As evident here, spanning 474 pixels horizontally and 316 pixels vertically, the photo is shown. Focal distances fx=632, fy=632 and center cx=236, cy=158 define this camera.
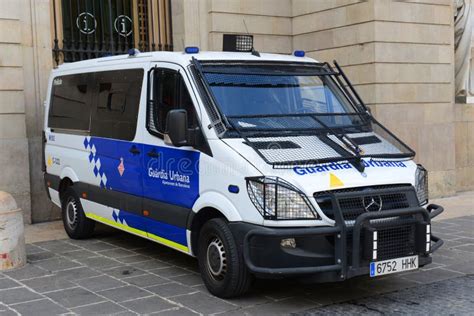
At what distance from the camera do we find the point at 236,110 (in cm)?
616

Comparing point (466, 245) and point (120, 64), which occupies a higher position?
point (120, 64)

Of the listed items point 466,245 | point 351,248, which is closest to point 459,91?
point 466,245

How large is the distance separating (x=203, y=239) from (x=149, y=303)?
76 centimetres

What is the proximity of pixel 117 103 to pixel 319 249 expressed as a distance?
332 cm

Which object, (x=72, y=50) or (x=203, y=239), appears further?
(x=72, y=50)

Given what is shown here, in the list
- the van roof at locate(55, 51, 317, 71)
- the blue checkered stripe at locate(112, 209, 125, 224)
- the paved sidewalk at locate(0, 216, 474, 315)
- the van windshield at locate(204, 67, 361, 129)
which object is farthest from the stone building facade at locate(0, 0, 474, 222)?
the van windshield at locate(204, 67, 361, 129)

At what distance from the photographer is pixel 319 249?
5305mm

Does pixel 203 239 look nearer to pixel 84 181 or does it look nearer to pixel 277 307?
pixel 277 307

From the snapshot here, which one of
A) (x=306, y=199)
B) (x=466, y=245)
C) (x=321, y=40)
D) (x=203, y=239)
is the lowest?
(x=466, y=245)

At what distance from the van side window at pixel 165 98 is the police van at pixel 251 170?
0.04ft

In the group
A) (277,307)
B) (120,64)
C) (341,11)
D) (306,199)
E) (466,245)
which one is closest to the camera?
(306,199)

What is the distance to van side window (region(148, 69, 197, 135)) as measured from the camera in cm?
632

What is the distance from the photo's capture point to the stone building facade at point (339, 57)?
32.2 feet

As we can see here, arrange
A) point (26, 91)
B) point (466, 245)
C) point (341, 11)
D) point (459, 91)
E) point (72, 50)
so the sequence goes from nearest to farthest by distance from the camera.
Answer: point (466, 245), point (26, 91), point (72, 50), point (341, 11), point (459, 91)
